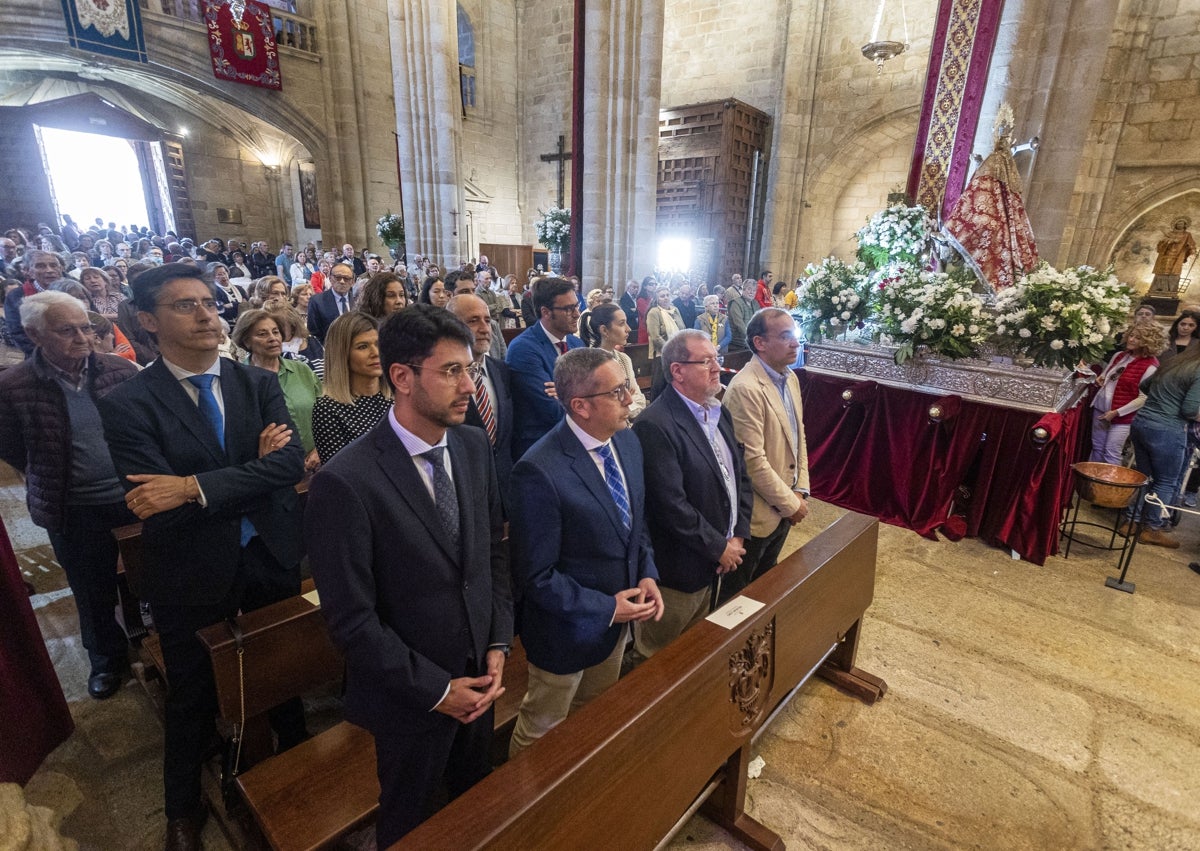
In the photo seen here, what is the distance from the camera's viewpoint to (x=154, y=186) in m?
15.5

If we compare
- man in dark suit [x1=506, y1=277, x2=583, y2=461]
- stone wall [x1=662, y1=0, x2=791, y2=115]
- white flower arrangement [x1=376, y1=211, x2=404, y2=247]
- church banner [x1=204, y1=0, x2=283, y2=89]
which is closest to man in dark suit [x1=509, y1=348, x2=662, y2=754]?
man in dark suit [x1=506, y1=277, x2=583, y2=461]

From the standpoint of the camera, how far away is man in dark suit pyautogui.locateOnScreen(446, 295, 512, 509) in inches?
103

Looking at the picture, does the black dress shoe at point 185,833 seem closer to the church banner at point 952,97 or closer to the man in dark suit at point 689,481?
the man in dark suit at point 689,481

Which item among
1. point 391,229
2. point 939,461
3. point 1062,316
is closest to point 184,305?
point 939,461

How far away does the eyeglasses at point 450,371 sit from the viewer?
4.35 feet

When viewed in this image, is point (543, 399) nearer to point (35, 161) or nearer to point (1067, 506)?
point (1067, 506)

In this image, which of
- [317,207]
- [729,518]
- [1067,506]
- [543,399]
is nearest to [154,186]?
[317,207]

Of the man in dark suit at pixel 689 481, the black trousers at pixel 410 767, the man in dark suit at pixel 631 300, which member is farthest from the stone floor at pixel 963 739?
the man in dark suit at pixel 631 300

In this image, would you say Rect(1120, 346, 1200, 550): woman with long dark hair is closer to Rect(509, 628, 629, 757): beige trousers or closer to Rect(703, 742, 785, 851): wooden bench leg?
Rect(703, 742, 785, 851): wooden bench leg

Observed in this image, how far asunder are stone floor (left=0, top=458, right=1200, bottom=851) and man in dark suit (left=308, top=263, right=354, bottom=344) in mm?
2369

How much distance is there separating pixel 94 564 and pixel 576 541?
7.39 ft

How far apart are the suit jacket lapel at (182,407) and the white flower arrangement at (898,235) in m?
5.64

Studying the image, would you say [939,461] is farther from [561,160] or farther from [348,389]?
[561,160]

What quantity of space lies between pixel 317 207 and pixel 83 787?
48.7ft
